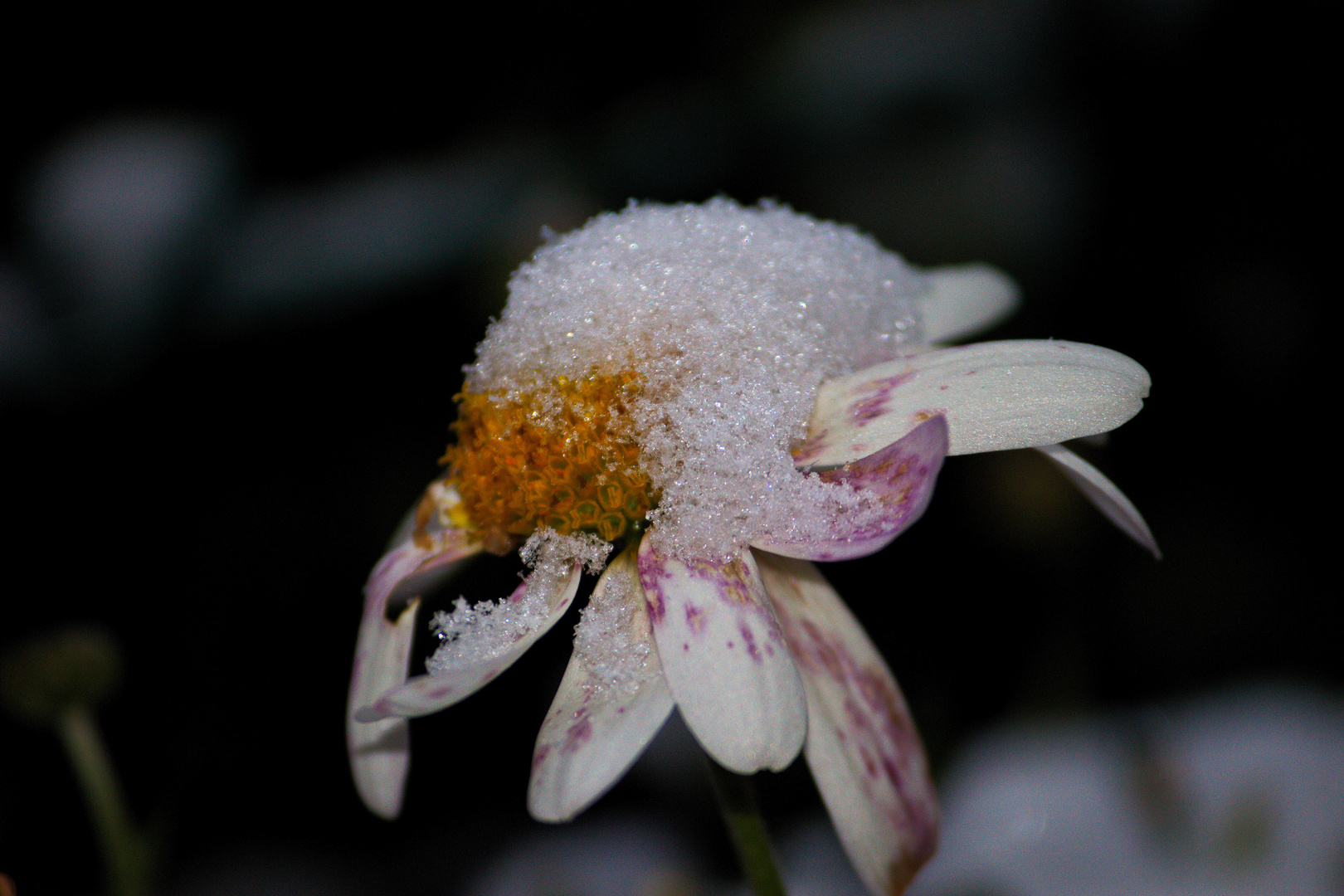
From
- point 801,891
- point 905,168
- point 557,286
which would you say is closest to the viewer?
point 557,286

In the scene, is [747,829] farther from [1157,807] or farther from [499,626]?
[1157,807]

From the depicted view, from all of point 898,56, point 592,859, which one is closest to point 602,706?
point 592,859

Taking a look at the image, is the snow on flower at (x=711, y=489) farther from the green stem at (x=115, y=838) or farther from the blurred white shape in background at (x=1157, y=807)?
the blurred white shape in background at (x=1157, y=807)

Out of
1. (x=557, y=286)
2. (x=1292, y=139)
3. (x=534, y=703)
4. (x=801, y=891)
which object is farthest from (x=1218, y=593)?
(x=557, y=286)

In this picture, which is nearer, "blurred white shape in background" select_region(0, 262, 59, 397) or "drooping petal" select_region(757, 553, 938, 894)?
"drooping petal" select_region(757, 553, 938, 894)

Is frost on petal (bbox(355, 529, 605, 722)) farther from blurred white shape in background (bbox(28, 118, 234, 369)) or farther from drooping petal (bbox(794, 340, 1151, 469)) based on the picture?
blurred white shape in background (bbox(28, 118, 234, 369))

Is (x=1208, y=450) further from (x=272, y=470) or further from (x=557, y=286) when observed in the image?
(x=272, y=470)

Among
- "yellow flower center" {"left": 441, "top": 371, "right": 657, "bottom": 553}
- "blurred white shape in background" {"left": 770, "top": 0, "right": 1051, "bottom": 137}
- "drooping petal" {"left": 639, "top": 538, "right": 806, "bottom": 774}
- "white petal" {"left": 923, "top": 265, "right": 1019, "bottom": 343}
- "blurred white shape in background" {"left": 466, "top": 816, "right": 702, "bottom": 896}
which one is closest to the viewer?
"drooping petal" {"left": 639, "top": 538, "right": 806, "bottom": 774}

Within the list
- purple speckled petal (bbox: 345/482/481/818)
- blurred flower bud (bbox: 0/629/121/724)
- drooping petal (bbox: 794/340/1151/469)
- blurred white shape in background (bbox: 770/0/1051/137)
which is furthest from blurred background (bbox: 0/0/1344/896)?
drooping petal (bbox: 794/340/1151/469)
